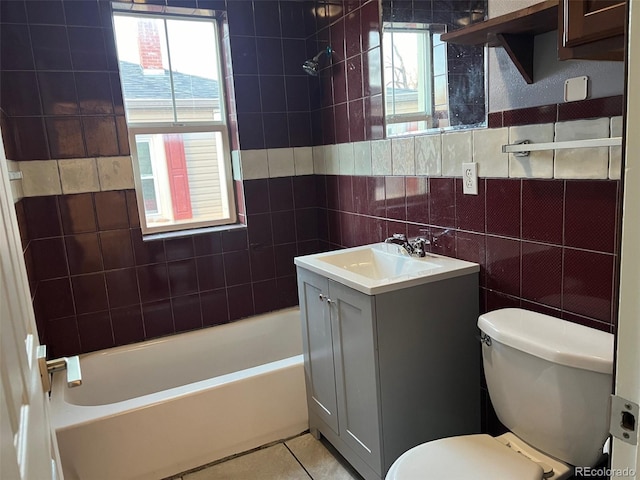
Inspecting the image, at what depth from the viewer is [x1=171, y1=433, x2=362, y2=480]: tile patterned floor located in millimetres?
2041

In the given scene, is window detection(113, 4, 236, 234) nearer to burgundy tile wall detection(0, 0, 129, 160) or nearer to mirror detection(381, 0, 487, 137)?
burgundy tile wall detection(0, 0, 129, 160)

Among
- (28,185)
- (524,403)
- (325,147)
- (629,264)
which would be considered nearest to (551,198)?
(524,403)

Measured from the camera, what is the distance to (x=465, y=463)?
4.48ft

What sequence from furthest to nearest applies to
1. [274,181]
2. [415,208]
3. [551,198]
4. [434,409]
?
[274,181] → [415,208] → [434,409] → [551,198]

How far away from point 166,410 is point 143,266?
0.91 metres

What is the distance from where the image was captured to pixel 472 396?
188cm

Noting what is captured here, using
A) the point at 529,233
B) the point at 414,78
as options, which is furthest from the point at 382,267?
the point at 414,78

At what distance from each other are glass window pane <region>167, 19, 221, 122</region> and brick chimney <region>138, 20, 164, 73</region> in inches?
2.8

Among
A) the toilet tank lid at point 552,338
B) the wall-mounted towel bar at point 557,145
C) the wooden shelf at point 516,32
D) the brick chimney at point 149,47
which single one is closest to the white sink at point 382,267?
the toilet tank lid at point 552,338

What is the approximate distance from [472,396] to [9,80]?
2.55 m

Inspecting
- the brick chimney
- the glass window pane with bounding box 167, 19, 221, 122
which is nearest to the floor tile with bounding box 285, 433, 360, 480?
the glass window pane with bounding box 167, 19, 221, 122

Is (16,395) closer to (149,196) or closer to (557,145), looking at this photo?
(557,145)

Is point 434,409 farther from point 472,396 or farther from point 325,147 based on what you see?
point 325,147

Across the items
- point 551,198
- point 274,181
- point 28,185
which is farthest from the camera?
point 274,181
